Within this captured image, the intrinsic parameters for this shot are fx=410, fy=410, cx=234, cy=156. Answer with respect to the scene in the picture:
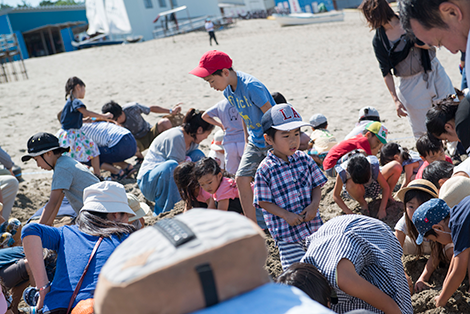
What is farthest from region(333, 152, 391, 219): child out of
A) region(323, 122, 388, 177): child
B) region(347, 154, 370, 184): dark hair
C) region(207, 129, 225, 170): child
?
region(207, 129, 225, 170): child

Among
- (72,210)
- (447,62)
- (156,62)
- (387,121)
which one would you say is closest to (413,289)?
(72,210)

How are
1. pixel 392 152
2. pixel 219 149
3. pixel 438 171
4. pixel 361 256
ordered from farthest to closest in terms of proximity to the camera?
1. pixel 219 149
2. pixel 392 152
3. pixel 438 171
4. pixel 361 256

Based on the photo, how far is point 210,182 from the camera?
3539mm

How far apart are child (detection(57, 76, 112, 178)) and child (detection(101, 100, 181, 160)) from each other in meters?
0.59

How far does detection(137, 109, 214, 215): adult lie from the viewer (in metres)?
4.52

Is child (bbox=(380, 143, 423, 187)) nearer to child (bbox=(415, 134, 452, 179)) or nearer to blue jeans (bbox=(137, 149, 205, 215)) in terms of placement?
child (bbox=(415, 134, 452, 179))

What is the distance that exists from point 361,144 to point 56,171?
9.48ft

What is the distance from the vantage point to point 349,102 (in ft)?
25.1

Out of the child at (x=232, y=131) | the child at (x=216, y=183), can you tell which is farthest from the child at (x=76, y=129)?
the child at (x=216, y=183)

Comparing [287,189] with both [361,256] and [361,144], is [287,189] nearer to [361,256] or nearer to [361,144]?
[361,256]

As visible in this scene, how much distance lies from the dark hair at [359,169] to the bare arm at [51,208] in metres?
2.56

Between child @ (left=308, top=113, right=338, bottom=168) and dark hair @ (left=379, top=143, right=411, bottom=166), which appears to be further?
Result: child @ (left=308, top=113, right=338, bottom=168)

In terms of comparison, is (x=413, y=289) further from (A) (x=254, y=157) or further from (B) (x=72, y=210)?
(B) (x=72, y=210)

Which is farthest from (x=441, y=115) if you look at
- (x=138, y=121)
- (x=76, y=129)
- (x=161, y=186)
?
(x=138, y=121)
